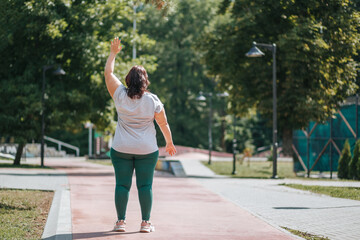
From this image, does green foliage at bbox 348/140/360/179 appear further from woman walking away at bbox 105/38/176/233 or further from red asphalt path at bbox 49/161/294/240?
woman walking away at bbox 105/38/176/233

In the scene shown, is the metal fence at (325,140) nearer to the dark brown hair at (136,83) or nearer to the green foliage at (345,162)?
→ the green foliage at (345,162)

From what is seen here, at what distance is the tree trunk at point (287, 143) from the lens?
27562 mm

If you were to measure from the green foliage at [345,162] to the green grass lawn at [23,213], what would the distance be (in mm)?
11459

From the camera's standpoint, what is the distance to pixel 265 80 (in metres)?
24.5

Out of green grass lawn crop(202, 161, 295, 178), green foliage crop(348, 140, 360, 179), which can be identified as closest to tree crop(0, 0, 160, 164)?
green grass lawn crop(202, 161, 295, 178)

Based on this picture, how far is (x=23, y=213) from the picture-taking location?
863 centimetres

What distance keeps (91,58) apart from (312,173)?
11133 millimetres

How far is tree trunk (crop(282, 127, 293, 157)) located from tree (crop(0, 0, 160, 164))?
24.3ft

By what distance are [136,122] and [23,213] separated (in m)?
3.14

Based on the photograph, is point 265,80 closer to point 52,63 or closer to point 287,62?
point 287,62

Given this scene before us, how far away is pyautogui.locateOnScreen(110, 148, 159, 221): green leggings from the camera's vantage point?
6.52 m

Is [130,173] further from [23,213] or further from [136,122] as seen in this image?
[23,213]

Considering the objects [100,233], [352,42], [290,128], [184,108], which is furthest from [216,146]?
[100,233]

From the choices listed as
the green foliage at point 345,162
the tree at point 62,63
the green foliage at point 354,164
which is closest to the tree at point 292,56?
the green foliage at point 345,162
